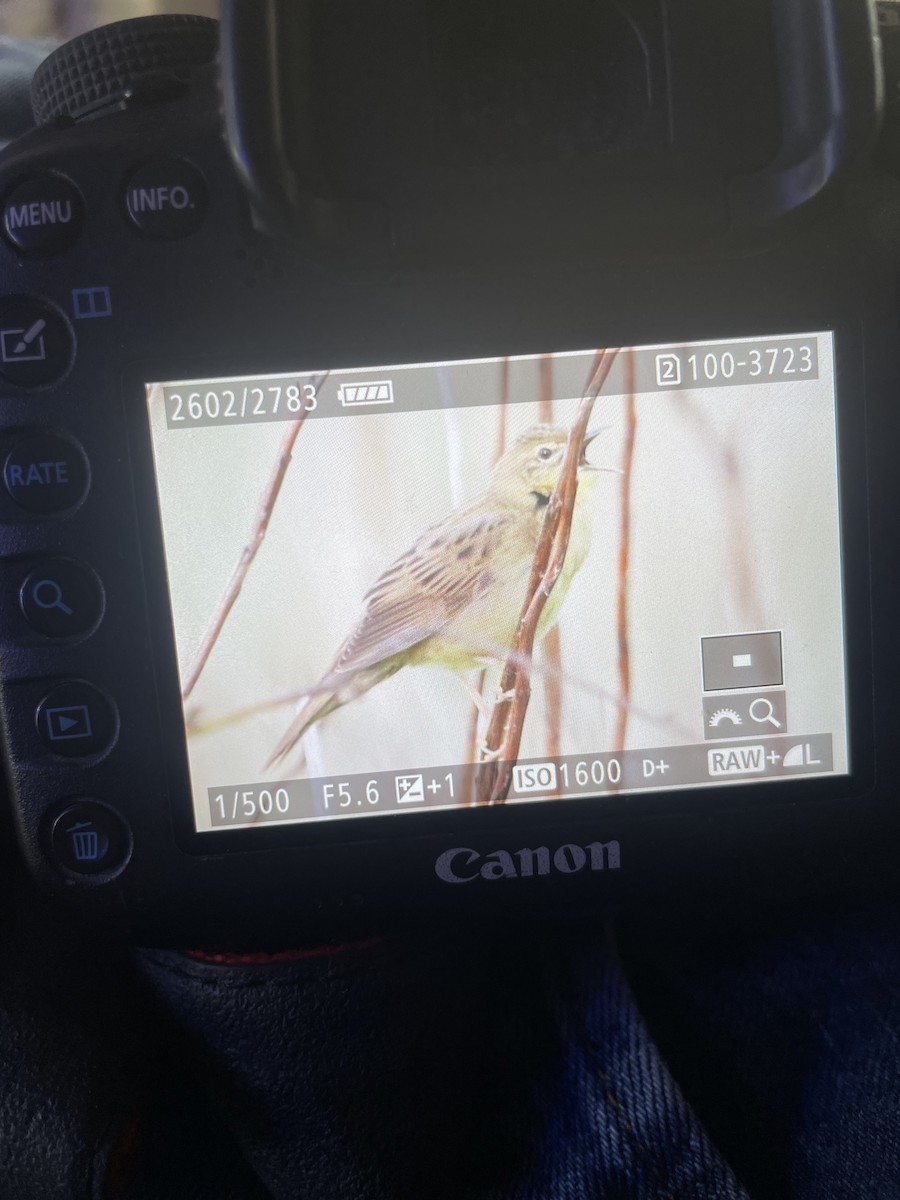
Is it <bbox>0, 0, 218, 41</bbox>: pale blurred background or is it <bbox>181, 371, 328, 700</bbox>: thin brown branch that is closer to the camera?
<bbox>181, 371, 328, 700</bbox>: thin brown branch

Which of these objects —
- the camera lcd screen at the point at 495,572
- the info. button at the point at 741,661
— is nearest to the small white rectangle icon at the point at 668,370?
the camera lcd screen at the point at 495,572

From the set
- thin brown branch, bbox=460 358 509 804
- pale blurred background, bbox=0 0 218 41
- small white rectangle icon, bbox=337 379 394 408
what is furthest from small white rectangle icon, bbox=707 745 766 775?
pale blurred background, bbox=0 0 218 41

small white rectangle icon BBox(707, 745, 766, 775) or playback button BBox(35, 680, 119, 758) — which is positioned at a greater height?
playback button BBox(35, 680, 119, 758)

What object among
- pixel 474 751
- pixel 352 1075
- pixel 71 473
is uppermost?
pixel 71 473

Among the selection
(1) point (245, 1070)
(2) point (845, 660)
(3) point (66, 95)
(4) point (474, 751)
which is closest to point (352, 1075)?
(1) point (245, 1070)

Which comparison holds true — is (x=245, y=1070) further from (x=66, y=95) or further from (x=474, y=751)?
(x=66, y=95)

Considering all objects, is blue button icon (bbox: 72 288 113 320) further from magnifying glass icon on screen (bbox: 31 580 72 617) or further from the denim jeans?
the denim jeans

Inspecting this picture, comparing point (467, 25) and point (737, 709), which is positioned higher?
point (467, 25)

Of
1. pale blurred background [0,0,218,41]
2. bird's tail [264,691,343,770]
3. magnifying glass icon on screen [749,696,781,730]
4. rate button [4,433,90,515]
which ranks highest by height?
pale blurred background [0,0,218,41]
